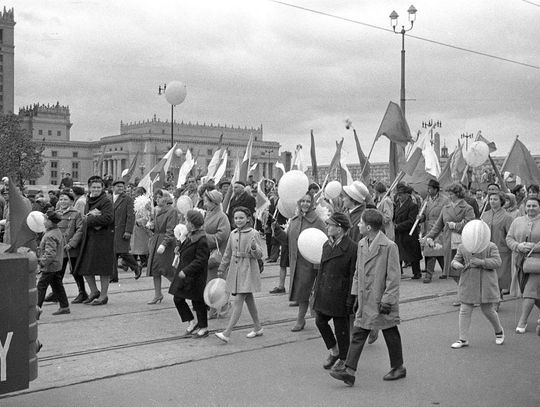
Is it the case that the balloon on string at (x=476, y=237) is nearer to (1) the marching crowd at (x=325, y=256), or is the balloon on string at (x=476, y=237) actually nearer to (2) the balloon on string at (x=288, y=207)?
(1) the marching crowd at (x=325, y=256)

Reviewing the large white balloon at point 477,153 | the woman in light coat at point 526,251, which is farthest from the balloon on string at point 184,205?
the large white balloon at point 477,153

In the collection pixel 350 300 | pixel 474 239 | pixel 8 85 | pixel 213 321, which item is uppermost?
pixel 8 85

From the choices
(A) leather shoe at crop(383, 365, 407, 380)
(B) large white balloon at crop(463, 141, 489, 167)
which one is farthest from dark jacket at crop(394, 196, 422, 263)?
(A) leather shoe at crop(383, 365, 407, 380)

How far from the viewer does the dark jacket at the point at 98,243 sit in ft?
33.4

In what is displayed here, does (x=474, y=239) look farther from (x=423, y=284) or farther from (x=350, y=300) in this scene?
(x=423, y=284)

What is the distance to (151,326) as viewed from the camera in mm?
8695

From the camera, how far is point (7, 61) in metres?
135

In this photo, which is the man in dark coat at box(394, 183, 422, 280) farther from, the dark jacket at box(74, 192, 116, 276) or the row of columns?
the row of columns

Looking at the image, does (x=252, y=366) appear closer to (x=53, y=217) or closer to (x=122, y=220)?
(x=53, y=217)

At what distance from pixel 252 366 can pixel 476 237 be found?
2883 mm

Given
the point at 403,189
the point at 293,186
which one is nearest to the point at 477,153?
the point at 403,189

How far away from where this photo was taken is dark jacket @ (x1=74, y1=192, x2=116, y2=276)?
1020 centimetres

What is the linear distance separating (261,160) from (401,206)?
7481 cm

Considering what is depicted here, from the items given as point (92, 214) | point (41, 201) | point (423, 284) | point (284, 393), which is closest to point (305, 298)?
point (284, 393)
